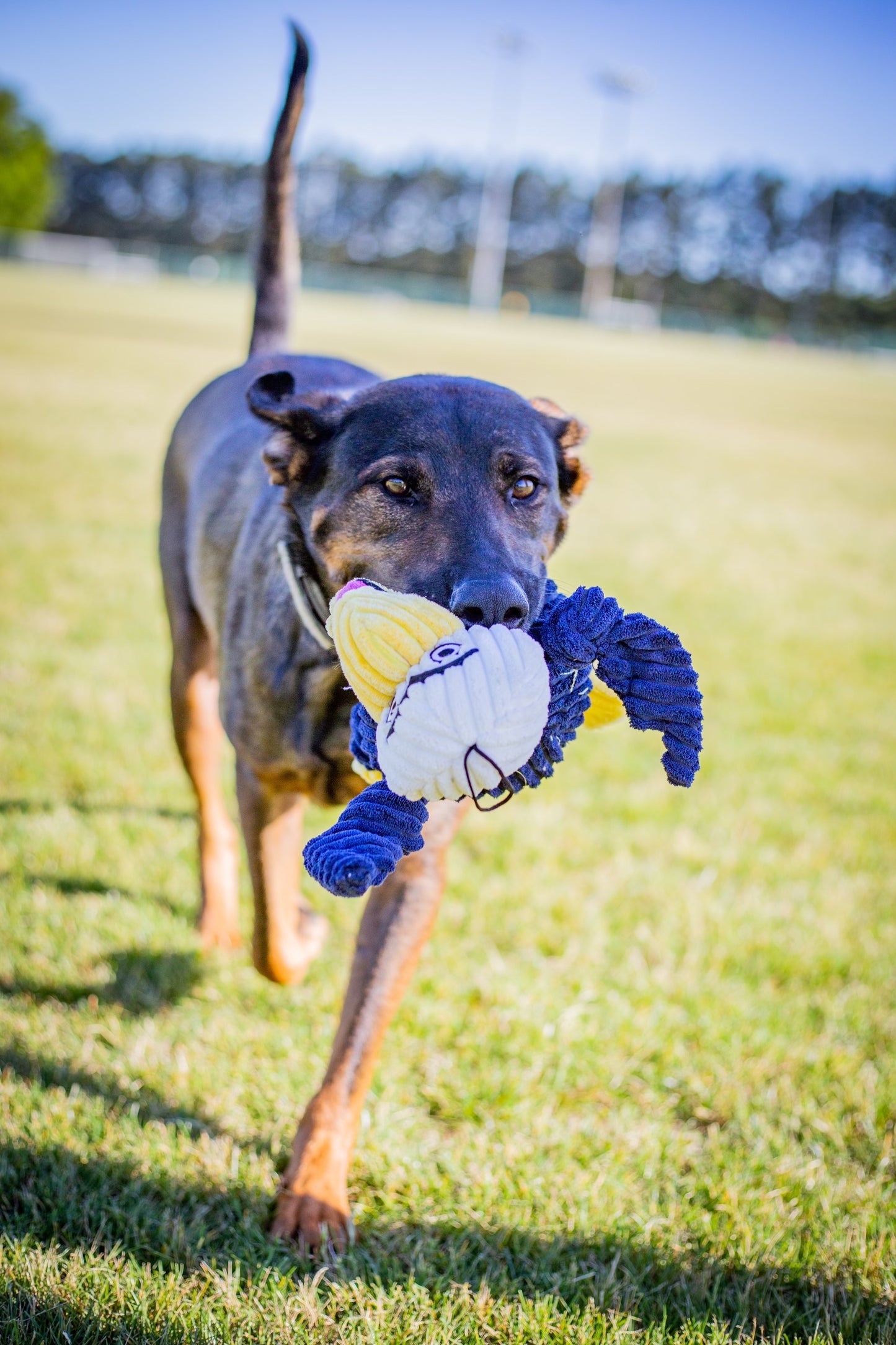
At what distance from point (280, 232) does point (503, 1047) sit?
11.1 feet

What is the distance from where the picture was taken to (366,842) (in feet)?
5.93

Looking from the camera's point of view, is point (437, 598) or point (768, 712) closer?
point (437, 598)

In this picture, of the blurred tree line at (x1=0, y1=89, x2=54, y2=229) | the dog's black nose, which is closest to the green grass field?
the dog's black nose

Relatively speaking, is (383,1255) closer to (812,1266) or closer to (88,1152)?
(88,1152)

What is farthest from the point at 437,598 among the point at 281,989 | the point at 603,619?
the point at 281,989

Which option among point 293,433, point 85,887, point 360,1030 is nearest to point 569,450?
point 293,433

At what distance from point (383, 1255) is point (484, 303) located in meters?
77.8

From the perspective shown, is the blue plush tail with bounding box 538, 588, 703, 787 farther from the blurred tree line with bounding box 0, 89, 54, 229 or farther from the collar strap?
the blurred tree line with bounding box 0, 89, 54, 229

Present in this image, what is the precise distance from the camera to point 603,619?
216 cm

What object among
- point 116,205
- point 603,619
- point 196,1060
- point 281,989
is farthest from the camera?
point 116,205

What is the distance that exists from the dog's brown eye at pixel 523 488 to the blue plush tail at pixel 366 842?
0.90 metres

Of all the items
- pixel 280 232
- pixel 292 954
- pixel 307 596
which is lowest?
pixel 292 954

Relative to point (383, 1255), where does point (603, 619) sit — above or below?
above

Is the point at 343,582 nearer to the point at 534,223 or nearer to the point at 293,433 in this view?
the point at 293,433
